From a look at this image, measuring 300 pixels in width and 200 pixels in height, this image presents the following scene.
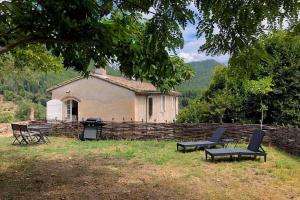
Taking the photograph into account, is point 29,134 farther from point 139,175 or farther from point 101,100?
point 101,100

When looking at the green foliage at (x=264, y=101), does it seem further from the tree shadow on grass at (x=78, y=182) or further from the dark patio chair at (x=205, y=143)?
the tree shadow on grass at (x=78, y=182)

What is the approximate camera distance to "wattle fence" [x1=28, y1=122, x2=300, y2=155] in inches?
737

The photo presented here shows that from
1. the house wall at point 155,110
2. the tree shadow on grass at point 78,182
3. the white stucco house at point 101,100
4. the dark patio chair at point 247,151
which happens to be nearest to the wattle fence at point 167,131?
the dark patio chair at point 247,151

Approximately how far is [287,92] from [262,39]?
64.9 ft

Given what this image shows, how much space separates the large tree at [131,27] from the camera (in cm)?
272

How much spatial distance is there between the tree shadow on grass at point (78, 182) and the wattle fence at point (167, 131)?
7282mm

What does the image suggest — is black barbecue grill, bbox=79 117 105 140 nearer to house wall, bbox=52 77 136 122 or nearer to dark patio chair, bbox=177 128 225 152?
dark patio chair, bbox=177 128 225 152

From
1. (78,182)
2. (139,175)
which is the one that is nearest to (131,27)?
(78,182)

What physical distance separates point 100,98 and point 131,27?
23.3 meters

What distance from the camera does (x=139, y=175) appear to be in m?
11.1

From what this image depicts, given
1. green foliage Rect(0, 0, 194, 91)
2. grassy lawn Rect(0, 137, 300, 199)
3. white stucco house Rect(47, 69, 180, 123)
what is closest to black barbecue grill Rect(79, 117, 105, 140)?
grassy lawn Rect(0, 137, 300, 199)

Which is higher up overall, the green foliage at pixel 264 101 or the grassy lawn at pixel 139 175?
the green foliage at pixel 264 101

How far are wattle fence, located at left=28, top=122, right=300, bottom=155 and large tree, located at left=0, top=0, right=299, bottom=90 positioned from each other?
34.0 ft

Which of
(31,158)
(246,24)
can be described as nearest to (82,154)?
(31,158)
